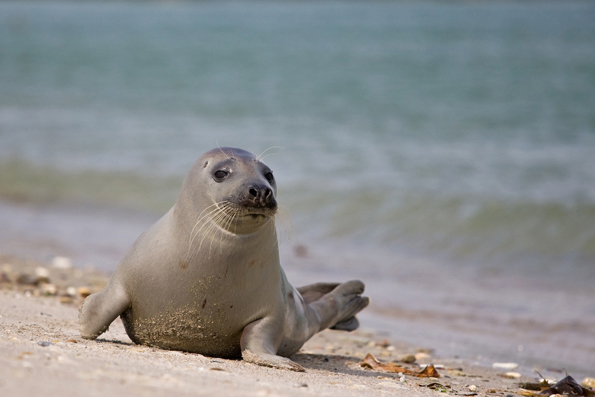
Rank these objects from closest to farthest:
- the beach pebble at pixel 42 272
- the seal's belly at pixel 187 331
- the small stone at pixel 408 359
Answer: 1. the seal's belly at pixel 187 331
2. the small stone at pixel 408 359
3. the beach pebble at pixel 42 272

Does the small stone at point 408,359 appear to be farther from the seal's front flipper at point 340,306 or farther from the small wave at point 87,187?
the small wave at point 87,187

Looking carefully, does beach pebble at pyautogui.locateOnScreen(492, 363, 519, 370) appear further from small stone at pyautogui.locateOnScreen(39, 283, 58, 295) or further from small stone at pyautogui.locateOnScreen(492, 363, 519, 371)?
small stone at pyautogui.locateOnScreen(39, 283, 58, 295)

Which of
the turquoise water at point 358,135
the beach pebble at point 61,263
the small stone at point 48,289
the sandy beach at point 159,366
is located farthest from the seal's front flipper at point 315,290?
the turquoise water at point 358,135

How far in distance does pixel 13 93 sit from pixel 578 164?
690 inches

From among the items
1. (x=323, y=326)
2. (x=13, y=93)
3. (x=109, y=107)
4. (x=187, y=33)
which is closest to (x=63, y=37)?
(x=187, y=33)

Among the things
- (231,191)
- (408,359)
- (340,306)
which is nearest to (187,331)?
(231,191)

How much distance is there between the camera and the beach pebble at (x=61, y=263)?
7.50 metres

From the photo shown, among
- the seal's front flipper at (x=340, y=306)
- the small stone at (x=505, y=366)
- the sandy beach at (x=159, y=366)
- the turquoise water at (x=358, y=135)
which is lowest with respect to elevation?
the sandy beach at (x=159, y=366)

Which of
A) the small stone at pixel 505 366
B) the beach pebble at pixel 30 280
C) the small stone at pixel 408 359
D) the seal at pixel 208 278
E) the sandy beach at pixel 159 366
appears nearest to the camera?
the sandy beach at pixel 159 366

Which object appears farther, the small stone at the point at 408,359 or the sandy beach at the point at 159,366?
the small stone at the point at 408,359

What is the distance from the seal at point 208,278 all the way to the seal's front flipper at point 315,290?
1010mm

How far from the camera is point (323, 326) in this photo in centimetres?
510

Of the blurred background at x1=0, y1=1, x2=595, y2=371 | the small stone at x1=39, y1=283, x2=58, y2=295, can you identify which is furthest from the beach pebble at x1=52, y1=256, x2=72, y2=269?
the small stone at x1=39, y1=283, x2=58, y2=295

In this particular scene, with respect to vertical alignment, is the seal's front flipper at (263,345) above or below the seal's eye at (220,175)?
below
